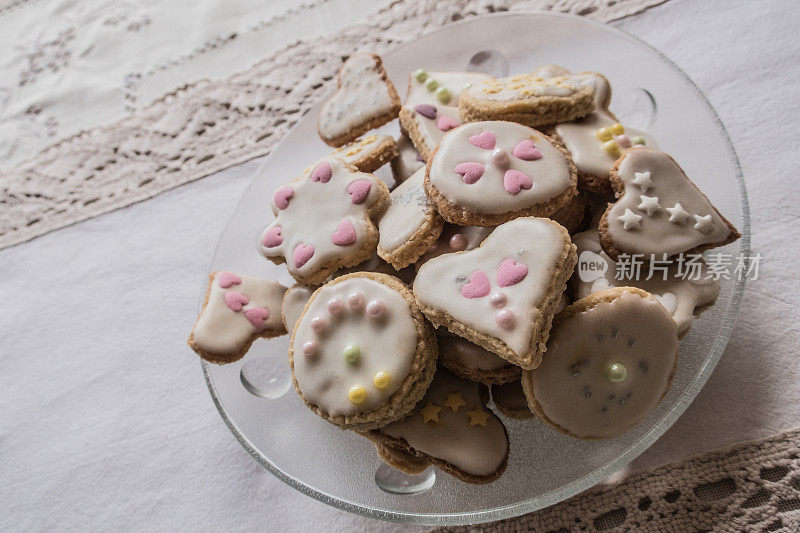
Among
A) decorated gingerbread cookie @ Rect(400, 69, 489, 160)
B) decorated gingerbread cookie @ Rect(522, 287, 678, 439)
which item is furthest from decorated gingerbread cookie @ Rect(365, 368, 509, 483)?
decorated gingerbread cookie @ Rect(400, 69, 489, 160)

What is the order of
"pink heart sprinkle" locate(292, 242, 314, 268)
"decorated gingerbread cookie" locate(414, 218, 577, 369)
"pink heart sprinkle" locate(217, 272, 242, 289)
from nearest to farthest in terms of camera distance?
"decorated gingerbread cookie" locate(414, 218, 577, 369) < "pink heart sprinkle" locate(292, 242, 314, 268) < "pink heart sprinkle" locate(217, 272, 242, 289)

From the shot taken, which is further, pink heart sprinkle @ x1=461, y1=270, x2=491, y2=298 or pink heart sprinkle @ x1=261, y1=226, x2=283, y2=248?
pink heart sprinkle @ x1=261, y1=226, x2=283, y2=248

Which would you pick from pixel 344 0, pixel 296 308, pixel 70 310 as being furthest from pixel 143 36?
pixel 296 308

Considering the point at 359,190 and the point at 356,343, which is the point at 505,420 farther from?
the point at 359,190

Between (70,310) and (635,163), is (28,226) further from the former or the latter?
(635,163)

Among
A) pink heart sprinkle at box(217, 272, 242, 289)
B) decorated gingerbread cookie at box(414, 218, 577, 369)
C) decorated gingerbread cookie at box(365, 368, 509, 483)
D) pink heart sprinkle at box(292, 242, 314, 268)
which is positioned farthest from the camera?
pink heart sprinkle at box(217, 272, 242, 289)

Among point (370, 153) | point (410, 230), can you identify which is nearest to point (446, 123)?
point (370, 153)

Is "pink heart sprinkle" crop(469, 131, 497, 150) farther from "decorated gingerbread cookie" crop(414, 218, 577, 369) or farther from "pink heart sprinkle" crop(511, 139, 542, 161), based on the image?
"decorated gingerbread cookie" crop(414, 218, 577, 369)
